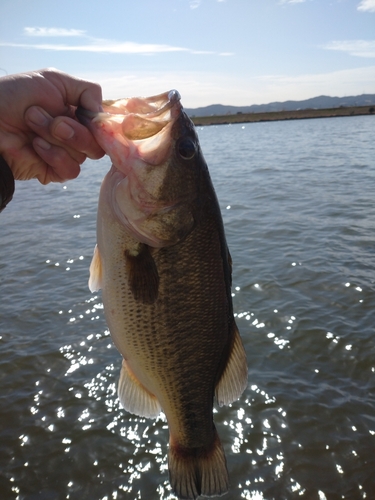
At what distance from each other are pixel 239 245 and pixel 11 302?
199 inches

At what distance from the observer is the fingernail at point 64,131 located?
2.29 meters

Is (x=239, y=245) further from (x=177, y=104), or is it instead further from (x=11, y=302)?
(x=177, y=104)

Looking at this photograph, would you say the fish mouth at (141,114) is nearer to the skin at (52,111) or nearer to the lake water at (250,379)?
the skin at (52,111)

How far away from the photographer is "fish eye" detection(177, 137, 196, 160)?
2188mm

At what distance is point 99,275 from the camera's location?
2410 mm

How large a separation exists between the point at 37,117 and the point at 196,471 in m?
2.41

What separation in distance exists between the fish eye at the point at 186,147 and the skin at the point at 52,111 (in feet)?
1.76

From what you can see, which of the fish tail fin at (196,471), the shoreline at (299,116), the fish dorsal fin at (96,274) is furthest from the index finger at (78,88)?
the shoreline at (299,116)

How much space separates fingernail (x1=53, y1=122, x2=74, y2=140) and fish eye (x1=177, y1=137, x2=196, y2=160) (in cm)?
62

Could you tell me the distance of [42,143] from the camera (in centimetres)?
251

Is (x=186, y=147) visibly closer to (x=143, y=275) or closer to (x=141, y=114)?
(x=141, y=114)

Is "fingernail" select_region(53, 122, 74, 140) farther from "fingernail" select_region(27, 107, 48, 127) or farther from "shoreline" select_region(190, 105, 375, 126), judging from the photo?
"shoreline" select_region(190, 105, 375, 126)

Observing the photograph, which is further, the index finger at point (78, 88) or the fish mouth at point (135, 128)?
the index finger at point (78, 88)

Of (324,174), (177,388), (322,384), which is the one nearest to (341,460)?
(322,384)
